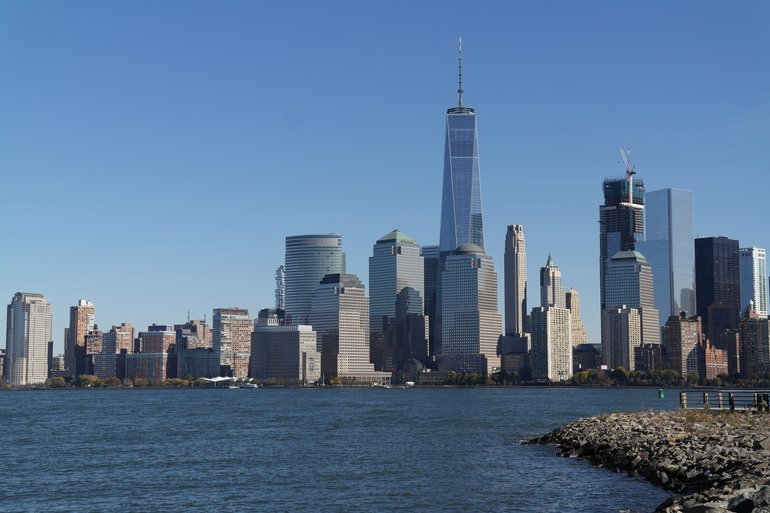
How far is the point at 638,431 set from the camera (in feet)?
232

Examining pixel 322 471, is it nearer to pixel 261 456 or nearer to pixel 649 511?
pixel 261 456

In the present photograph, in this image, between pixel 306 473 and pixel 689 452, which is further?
pixel 306 473

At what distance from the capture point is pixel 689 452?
5600 cm

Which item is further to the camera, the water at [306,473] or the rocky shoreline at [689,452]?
the water at [306,473]

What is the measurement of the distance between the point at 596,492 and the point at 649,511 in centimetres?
759

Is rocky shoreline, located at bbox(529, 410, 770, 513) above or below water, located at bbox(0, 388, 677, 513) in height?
above

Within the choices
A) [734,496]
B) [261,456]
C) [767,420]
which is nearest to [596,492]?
[734,496]

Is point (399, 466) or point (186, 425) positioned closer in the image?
point (399, 466)

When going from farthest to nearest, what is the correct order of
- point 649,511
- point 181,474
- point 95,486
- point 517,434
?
point 517,434
point 181,474
point 95,486
point 649,511

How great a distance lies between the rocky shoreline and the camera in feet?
134

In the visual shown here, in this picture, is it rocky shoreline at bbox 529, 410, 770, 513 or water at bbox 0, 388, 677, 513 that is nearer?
rocky shoreline at bbox 529, 410, 770, 513

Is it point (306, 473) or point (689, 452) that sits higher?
point (689, 452)

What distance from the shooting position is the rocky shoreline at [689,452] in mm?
40812

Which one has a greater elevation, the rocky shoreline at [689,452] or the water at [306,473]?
the rocky shoreline at [689,452]
